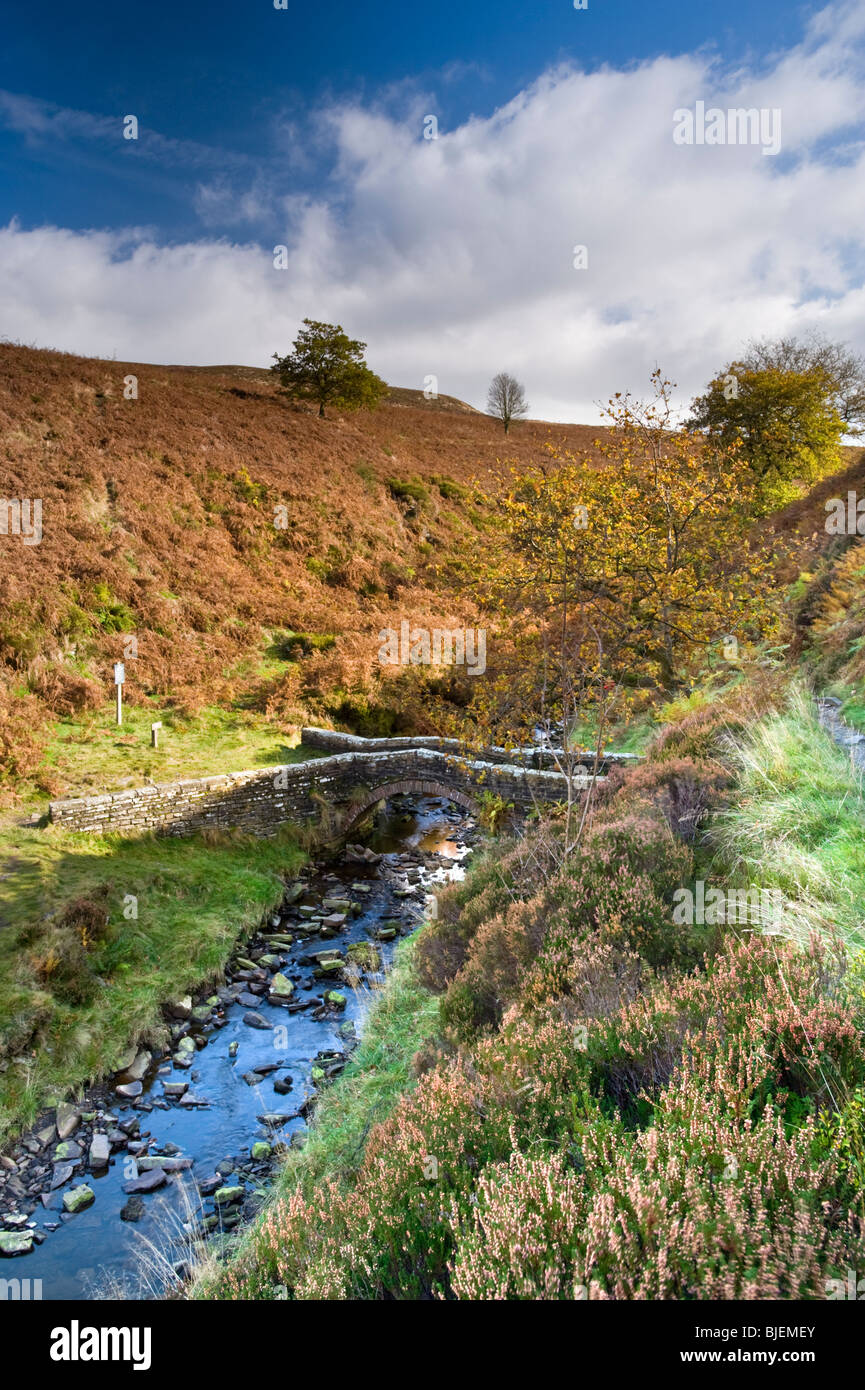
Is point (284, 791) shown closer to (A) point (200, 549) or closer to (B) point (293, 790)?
(B) point (293, 790)

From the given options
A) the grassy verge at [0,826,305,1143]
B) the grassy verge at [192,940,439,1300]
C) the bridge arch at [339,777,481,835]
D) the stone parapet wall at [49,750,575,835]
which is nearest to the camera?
the grassy verge at [192,940,439,1300]

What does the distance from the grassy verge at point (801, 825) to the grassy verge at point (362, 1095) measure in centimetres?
344

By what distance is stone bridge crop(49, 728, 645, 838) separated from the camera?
13.4 metres

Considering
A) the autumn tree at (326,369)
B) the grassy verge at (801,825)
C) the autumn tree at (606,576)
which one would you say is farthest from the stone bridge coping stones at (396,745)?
the autumn tree at (326,369)

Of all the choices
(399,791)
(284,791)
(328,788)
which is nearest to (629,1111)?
(284,791)

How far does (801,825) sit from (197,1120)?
7398 mm

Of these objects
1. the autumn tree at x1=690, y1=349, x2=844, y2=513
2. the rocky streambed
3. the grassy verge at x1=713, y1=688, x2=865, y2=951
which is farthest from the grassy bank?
the autumn tree at x1=690, y1=349, x2=844, y2=513

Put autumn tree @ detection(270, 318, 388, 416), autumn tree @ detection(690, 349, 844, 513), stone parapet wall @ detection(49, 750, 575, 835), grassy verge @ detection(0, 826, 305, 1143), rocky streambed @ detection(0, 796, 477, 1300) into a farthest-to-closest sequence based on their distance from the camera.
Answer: autumn tree @ detection(270, 318, 388, 416), autumn tree @ detection(690, 349, 844, 513), stone parapet wall @ detection(49, 750, 575, 835), grassy verge @ detection(0, 826, 305, 1143), rocky streambed @ detection(0, 796, 477, 1300)

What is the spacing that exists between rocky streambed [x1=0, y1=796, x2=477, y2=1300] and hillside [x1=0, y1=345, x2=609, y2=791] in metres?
6.10

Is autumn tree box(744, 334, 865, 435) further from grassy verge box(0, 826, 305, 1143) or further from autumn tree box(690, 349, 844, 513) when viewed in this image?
grassy verge box(0, 826, 305, 1143)

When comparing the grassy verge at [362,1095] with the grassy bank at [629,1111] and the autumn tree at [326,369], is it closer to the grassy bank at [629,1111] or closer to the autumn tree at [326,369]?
the grassy bank at [629,1111]

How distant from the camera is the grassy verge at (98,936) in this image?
872 cm

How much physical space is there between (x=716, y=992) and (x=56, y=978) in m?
9.07

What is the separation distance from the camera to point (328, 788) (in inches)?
657
